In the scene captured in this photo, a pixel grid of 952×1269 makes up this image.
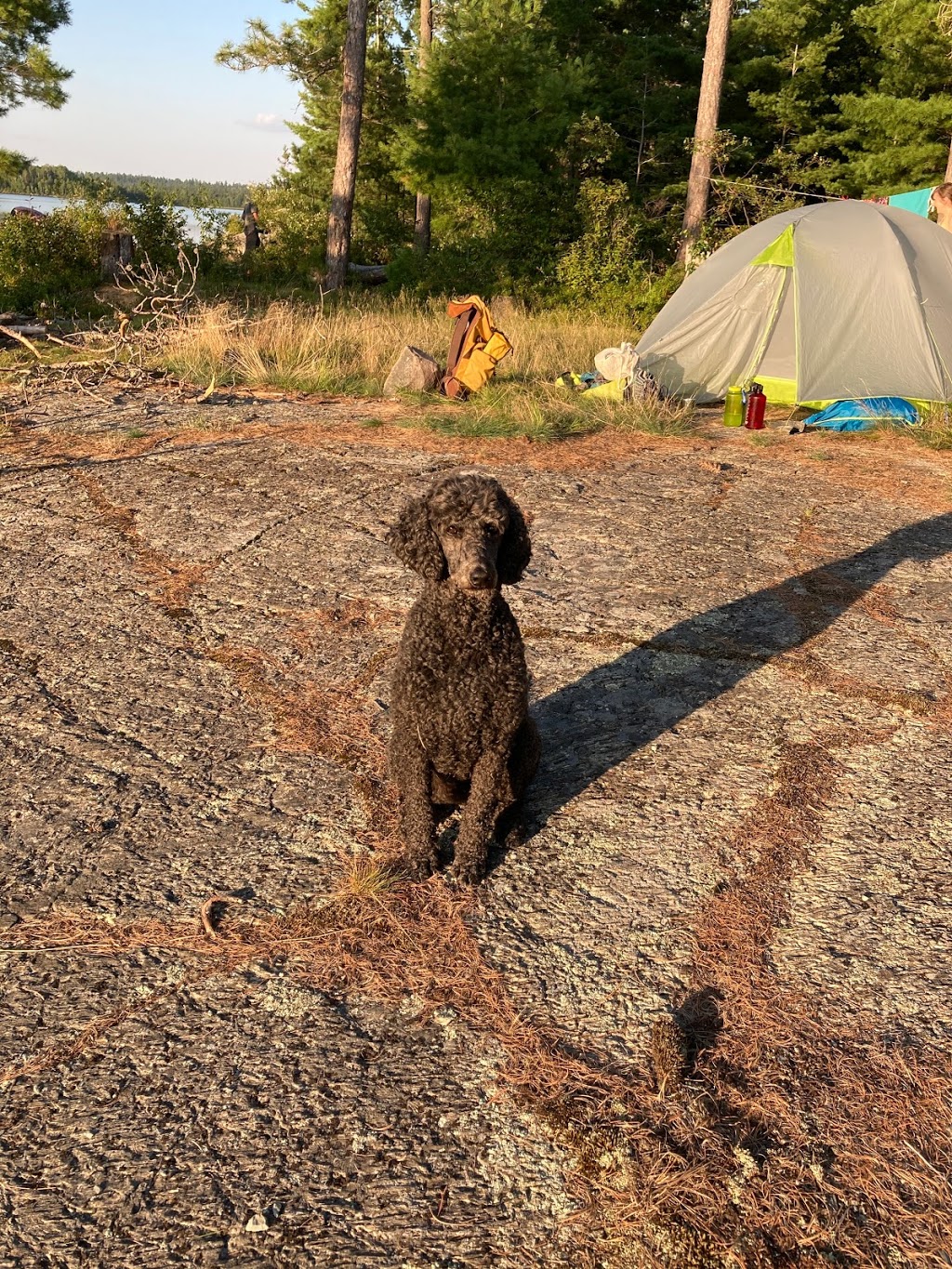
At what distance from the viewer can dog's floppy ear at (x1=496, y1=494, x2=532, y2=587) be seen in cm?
319

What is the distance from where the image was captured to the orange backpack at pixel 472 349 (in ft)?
34.8

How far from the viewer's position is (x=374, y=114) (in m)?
28.8

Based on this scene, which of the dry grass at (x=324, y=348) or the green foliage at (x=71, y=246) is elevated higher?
the green foliage at (x=71, y=246)

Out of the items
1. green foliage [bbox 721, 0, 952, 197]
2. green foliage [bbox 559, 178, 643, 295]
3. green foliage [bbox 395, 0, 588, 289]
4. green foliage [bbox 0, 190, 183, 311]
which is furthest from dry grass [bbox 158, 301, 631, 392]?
green foliage [bbox 721, 0, 952, 197]

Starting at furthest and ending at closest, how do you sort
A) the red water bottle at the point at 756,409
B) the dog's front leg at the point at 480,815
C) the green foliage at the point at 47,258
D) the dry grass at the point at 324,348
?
the green foliage at the point at 47,258, the dry grass at the point at 324,348, the red water bottle at the point at 756,409, the dog's front leg at the point at 480,815

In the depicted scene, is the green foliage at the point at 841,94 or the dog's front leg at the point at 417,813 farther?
the green foliage at the point at 841,94

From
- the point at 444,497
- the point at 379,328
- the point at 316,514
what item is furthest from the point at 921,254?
the point at 444,497

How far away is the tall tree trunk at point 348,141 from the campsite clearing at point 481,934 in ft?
51.7

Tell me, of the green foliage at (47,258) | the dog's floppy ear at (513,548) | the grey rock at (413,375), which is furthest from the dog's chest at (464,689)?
the green foliage at (47,258)

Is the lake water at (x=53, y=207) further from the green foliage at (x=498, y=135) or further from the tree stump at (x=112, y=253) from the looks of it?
the green foliage at (x=498, y=135)

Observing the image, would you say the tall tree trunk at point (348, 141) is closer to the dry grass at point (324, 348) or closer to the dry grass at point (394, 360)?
the dry grass at point (394, 360)

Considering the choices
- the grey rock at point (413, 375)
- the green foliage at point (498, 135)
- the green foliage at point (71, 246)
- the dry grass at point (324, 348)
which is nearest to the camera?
the grey rock at point (413, 375)

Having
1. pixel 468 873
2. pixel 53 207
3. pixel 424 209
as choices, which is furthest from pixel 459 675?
pixel 424 209

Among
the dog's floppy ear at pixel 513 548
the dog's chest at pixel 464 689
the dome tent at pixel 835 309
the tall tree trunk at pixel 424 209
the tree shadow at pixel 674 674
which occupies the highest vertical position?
the tall tree trunk at pixel 424 209
